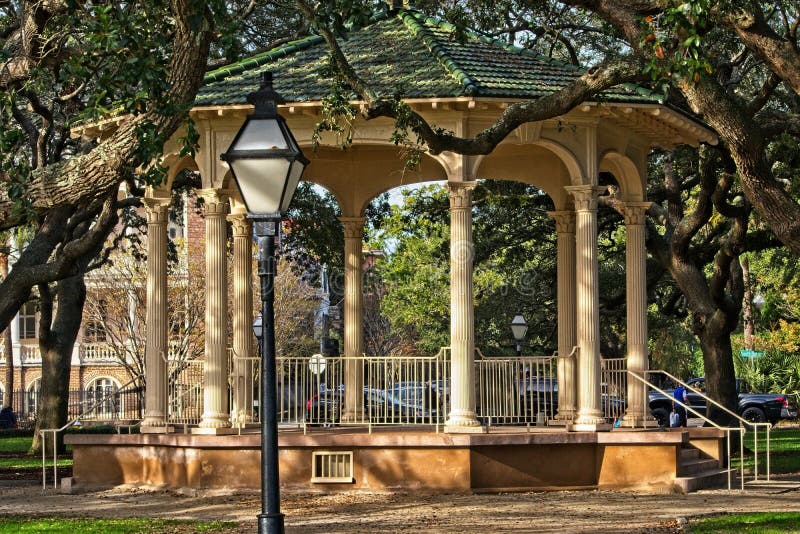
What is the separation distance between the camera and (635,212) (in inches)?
883

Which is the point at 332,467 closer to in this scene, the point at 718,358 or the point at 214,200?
the point at 214,200

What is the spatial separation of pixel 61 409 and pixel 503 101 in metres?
16.2

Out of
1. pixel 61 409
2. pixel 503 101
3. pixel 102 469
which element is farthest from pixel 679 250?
pixel 61 409

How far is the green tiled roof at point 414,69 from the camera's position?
64.8 feet

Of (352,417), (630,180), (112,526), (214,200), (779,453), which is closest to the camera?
(112,526)

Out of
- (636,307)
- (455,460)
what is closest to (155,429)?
(455,460)

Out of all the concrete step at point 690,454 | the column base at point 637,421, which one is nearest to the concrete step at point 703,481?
the concrete step at point 690,454

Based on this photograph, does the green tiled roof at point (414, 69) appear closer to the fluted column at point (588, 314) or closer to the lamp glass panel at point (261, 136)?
the fluted column at point (588, 314)

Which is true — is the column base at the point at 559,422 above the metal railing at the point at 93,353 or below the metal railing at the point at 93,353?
below

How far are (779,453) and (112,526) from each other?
1798 centimetres

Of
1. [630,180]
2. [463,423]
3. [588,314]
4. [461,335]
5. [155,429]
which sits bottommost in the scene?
[155,429]

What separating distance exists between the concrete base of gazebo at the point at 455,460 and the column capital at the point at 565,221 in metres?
5.01

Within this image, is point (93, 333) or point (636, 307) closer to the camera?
point (636, 307)

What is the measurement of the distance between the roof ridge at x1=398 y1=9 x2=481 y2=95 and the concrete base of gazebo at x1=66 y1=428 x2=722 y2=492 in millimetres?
5234
